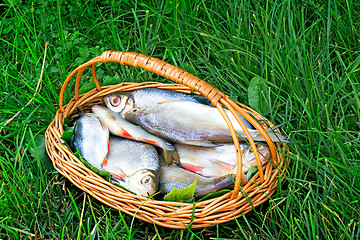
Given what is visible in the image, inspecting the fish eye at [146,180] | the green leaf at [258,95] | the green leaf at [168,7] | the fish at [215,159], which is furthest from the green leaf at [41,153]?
the green leaf at [168,7]

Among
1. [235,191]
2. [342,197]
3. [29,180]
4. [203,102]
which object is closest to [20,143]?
[29,180]

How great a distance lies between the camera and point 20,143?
7.61ft

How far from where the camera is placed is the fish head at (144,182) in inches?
82.3

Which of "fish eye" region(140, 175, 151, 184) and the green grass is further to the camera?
"fish eye" region(140, 175, 151, 184)

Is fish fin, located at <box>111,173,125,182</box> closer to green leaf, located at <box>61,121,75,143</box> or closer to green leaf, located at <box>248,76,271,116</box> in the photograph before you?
green leaf, located at <box>61,121,75,143</box>

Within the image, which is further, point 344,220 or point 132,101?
point 132,101

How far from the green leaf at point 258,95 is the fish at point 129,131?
0.54m

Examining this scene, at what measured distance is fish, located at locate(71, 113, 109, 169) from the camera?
2252 mm

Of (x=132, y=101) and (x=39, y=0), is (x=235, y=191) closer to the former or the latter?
(x=132, y=101)

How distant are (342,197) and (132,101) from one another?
125 centimetres

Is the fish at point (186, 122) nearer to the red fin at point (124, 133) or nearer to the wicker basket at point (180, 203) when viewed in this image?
the red fin at point (124, 133)

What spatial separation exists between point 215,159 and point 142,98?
1.88ft

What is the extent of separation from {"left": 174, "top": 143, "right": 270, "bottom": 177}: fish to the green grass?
214 millimetres

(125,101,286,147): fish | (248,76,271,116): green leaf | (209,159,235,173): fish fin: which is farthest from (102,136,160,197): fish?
(248,76,271,116): green leaf
